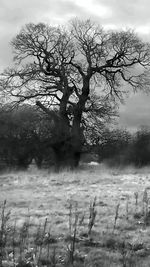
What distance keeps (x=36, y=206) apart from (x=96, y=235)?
123 inches

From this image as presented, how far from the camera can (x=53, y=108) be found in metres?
29.4

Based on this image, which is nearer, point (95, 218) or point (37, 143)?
point (95, 218)

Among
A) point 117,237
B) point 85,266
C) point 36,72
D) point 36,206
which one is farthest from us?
point 36,72

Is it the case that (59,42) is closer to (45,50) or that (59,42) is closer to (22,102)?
(45,50)

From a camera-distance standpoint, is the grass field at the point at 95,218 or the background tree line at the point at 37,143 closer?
the grass field at the point at 95,218

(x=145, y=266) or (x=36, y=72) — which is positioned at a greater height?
(x=36, y=72)

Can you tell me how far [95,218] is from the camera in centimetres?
812

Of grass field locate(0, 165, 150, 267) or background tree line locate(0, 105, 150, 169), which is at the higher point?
background tree line locate(0, 105, 150, 169)

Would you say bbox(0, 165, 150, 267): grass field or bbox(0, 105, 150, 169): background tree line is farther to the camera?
bbox(0, 105, 150, 169): background tree line

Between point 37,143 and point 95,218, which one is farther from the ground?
point 37,143

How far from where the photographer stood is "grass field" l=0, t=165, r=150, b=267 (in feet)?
18.9

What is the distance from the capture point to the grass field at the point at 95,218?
577cm

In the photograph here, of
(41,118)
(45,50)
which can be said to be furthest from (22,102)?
(45,50)

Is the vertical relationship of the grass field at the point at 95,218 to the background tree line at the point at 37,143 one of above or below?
below
